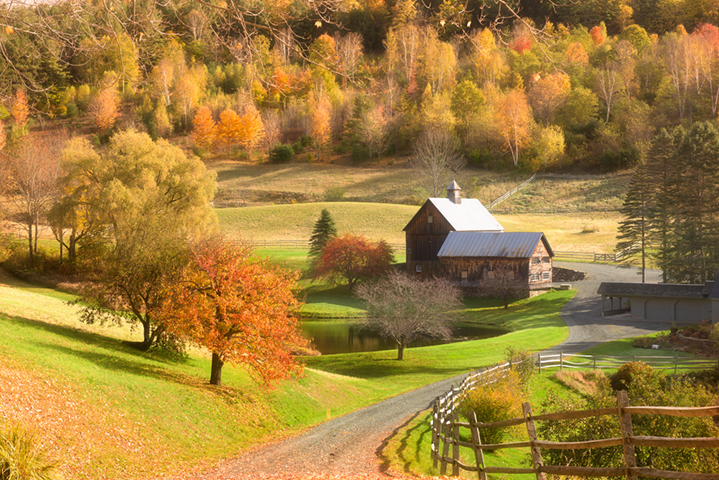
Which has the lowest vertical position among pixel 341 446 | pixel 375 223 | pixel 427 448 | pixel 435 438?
pixel 427 448

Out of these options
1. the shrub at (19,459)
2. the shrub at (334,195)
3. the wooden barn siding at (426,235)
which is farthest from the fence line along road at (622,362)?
the shrub at (334,195)

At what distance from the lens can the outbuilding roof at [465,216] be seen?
60.2 metres

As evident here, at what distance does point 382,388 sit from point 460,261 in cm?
2926

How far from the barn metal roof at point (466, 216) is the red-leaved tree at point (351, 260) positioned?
753 centimetres

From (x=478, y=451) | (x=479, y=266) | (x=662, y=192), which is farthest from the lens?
(x=479, y=266)

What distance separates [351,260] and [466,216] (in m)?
13.1

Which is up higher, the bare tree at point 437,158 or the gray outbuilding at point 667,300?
the bare tree at point 437,158

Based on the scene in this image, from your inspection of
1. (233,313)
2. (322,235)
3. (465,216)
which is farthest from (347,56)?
(465,216)

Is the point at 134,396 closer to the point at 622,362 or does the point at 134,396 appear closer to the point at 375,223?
the point at 622,362

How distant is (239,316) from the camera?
21.4m

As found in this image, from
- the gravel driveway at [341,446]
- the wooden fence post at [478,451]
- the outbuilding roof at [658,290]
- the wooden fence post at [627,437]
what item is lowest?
the gravel driveway at [341,446]

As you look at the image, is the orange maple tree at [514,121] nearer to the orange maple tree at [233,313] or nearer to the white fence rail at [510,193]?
the white fence rail at [510,193]

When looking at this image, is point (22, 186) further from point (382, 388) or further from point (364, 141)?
point (364, 141)

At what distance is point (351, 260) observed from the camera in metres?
58.0
